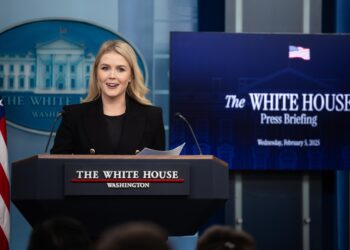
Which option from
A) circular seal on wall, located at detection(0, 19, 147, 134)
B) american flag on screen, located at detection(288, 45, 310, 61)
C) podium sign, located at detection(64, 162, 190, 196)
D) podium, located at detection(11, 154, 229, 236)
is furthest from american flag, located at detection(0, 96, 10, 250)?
podium sign, located at detection(64, 162, 190, 196)

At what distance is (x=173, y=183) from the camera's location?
258cm

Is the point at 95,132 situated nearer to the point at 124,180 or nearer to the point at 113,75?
the point at 113,75

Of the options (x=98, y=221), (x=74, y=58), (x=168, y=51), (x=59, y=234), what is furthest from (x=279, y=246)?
(x=59, y=234)

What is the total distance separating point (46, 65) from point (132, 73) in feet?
7.87

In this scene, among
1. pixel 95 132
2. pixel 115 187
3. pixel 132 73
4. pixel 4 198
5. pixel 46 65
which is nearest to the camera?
pixel 115 187

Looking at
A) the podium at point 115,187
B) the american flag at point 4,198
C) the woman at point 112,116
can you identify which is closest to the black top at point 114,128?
the woman at point 112,116

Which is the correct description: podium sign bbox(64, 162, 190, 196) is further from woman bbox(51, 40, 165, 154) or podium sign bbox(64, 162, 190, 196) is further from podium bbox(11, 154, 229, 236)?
woman bbox(51, 40, 165, 154)

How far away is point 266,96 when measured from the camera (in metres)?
5.34

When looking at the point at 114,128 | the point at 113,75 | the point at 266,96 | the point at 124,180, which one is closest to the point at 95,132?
the point at 114,128

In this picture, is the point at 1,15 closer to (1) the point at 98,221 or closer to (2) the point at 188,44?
(2) the point at 188,44

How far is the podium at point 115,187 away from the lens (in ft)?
8.39

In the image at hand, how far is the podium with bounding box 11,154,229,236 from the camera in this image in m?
2.56

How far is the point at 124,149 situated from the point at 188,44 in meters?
2.34

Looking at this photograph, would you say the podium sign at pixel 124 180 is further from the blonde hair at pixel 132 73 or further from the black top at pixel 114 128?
the blonde hair at pixel 132 73
